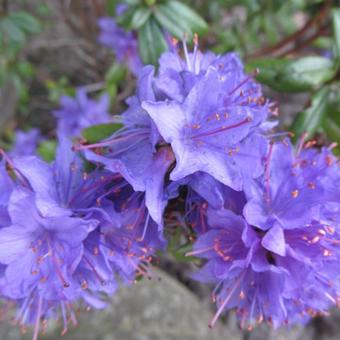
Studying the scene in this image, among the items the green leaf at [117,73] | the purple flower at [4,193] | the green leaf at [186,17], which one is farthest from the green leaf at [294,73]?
the green leaf at [117,73]

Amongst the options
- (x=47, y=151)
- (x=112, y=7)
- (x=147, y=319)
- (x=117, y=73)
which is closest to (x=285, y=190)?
(x=47, y=151)

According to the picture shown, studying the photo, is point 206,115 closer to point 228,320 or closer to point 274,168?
point 274,168

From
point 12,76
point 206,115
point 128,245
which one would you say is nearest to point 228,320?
point 12,76

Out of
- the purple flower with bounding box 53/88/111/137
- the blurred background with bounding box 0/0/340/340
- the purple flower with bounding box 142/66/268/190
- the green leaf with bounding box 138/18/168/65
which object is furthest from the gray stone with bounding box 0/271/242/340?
the purple flower with bounding box 142/66/268/190

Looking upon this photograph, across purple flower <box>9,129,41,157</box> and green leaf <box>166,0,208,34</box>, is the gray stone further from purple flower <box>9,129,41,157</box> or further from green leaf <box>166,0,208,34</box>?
green leaf <box>166,0,208,34</box>

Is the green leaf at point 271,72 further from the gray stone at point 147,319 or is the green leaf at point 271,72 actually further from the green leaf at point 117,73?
the gray stone at point 147,319

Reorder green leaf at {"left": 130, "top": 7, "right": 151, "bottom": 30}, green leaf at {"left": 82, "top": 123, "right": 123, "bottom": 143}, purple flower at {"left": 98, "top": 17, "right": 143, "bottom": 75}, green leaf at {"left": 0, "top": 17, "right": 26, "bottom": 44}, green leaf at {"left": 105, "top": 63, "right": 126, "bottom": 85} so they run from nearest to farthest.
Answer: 1. green leaf at {"left": 82, "top": 123, "right": 123, "bottom": 143}
2. green leaf at {"left": 130, "top": 7, "right": 151, "bottom": 30}
3. purple flower at {"left": 98, "top": 17, "right": 143, "bottom": 75}
4. green leaf at {"left": 0, "top": 17, "right": 26, "bottom": 44}
5. green leaf at {"left": 105, "top": 63, "right": 126, "bottom": 85}
